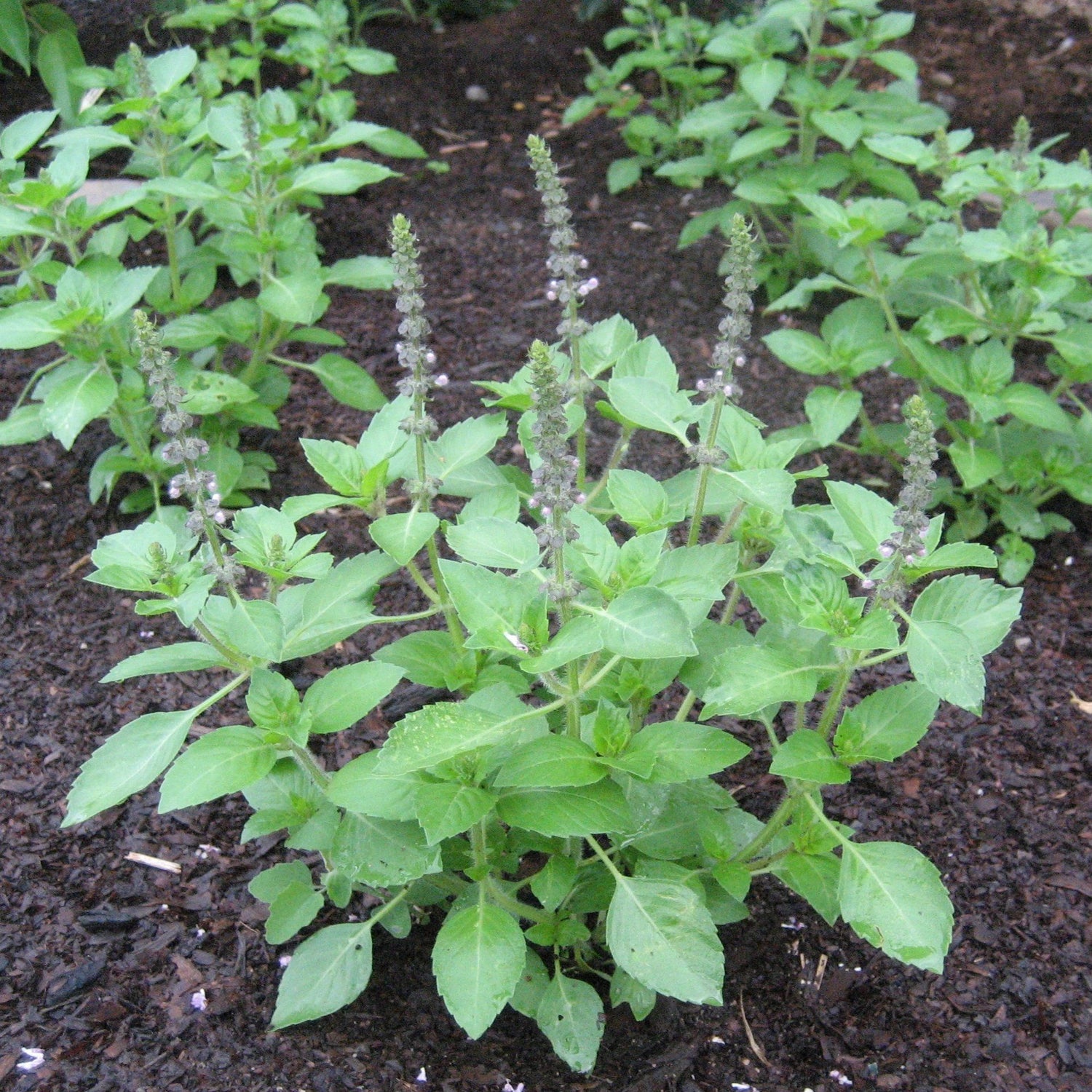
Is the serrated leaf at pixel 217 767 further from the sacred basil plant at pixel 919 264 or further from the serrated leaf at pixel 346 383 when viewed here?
the serrated leaf at pixel 346 383

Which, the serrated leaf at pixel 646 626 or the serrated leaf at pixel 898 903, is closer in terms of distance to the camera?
the serrated leaf at pixel 646 626

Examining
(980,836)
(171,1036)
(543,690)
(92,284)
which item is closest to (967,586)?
(543,690)

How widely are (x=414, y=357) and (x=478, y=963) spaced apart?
3.98ft

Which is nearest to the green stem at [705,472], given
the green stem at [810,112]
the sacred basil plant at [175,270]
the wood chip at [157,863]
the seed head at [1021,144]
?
the wood chip at [157,863]

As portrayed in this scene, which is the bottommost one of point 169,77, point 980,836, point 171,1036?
point 980,836

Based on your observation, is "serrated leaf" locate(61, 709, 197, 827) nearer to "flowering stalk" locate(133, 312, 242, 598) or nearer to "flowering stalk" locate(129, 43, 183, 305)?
"flowering stalk" locate(133, 312, 242, 598)

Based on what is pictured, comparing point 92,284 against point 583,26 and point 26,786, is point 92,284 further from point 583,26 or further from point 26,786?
point 583,26

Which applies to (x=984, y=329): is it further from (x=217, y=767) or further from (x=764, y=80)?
(x=217, y=767)

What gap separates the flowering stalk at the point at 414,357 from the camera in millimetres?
2326

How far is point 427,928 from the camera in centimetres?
299

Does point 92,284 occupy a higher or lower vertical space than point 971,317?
higher

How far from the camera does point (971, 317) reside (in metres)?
4.16

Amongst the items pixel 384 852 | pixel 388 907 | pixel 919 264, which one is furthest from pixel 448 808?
pixel 919 264

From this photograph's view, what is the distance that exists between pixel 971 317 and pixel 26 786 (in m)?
3.42
